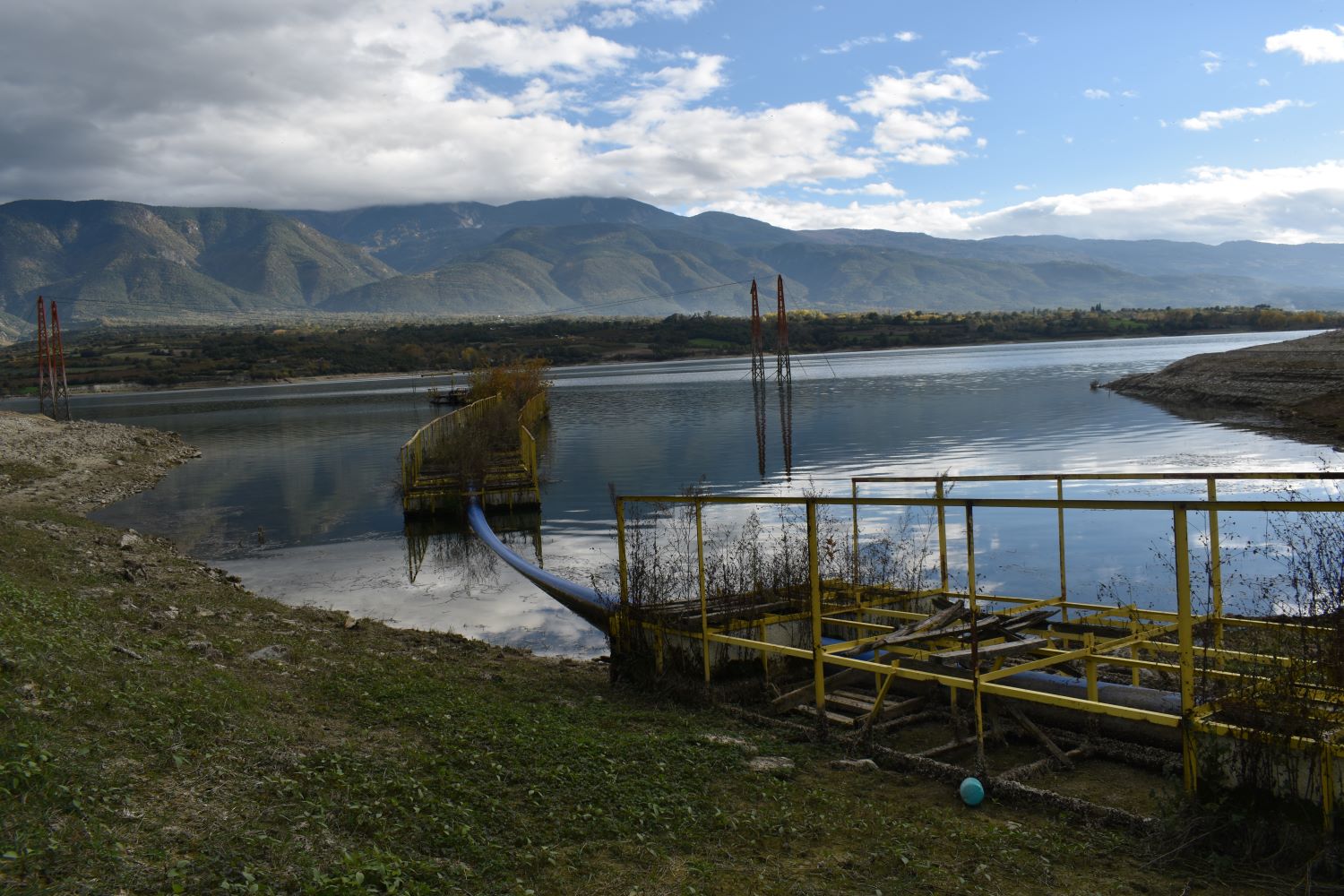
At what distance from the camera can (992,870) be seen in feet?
17.9

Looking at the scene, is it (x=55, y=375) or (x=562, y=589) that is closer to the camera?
(x=562, y=589)

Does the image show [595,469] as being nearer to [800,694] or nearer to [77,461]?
[77,461]

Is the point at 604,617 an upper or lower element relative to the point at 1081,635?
lower

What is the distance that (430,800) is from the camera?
6070 mm

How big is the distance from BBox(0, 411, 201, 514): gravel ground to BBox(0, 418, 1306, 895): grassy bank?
19742 mm

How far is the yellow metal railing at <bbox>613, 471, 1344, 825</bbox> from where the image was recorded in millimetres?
5711

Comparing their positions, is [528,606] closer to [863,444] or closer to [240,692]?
[240,692]

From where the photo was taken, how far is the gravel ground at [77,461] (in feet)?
97.1

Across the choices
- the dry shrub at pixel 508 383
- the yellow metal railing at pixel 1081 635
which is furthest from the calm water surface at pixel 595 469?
the yellow metal railing at pixel 1081 635

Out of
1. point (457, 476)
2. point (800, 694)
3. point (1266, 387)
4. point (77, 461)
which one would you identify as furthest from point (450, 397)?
point (800, 694)

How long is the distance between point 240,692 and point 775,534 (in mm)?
13629

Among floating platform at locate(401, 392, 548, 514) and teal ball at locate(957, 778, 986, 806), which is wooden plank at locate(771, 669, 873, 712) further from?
floating platform at locate(401, 392, 548, 514)

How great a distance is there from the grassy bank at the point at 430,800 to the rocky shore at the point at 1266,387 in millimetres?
32141

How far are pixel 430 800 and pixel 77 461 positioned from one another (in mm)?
37790
